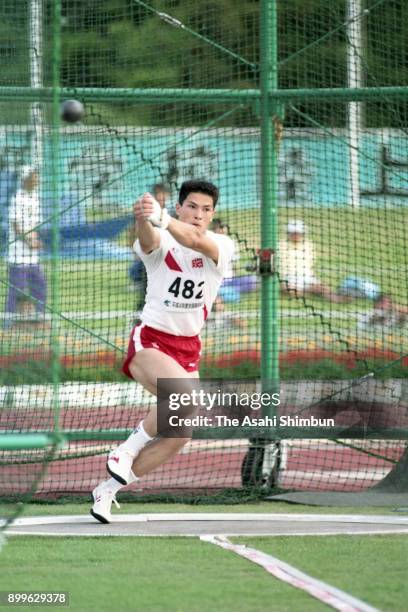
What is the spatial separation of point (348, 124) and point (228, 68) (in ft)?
4.01

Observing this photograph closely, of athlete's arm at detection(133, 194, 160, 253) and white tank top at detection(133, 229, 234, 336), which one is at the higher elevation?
athlete's arm at detection(133, 194, 160, 253)

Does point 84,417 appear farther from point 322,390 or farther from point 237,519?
point 237,519

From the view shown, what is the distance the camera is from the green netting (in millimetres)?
9234

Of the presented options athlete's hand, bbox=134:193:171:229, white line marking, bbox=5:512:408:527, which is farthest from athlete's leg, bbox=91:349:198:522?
athlete's hand, bbox=134:193:171:229

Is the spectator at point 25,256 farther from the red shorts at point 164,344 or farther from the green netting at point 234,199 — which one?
the red shorts at point 164,344

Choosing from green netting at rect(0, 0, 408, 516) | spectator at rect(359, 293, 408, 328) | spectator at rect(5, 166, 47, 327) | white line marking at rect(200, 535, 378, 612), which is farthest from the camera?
spectator at rect(359, 293, 408, 328)

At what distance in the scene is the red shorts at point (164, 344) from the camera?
778 cm

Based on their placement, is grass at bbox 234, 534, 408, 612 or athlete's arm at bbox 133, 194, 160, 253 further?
athlete's arm at bbox 133, 194, 160, 253

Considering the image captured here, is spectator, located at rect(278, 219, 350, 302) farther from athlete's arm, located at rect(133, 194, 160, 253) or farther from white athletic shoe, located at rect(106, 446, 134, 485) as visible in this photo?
white athletic shoe, located at rect(106, 446, 134, 485)

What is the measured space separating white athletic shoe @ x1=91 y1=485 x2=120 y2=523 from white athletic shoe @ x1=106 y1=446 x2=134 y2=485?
10cm

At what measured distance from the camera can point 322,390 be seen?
9.98 m

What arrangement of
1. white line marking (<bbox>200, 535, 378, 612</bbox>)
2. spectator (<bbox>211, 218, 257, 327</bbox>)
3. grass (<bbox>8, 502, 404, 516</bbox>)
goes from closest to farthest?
white line marking (<bbox>200, 535, 378, 612</bbox>), grass (<bbox>8, 502, 404, 516</bbox>), spectator (<bbox>211, 218, 257, 327</bbox>)

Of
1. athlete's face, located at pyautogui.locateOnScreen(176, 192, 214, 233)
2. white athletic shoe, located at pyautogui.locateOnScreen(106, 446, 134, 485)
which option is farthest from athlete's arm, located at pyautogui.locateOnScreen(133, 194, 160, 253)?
white athletic shoe, located at pyautogui.locateOnScreen(106, 446, 134, 485)

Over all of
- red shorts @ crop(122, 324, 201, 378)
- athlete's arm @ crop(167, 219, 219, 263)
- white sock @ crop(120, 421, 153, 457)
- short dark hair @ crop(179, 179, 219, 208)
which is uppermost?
short dark hair @ crop(179, 179, 219, 208)
